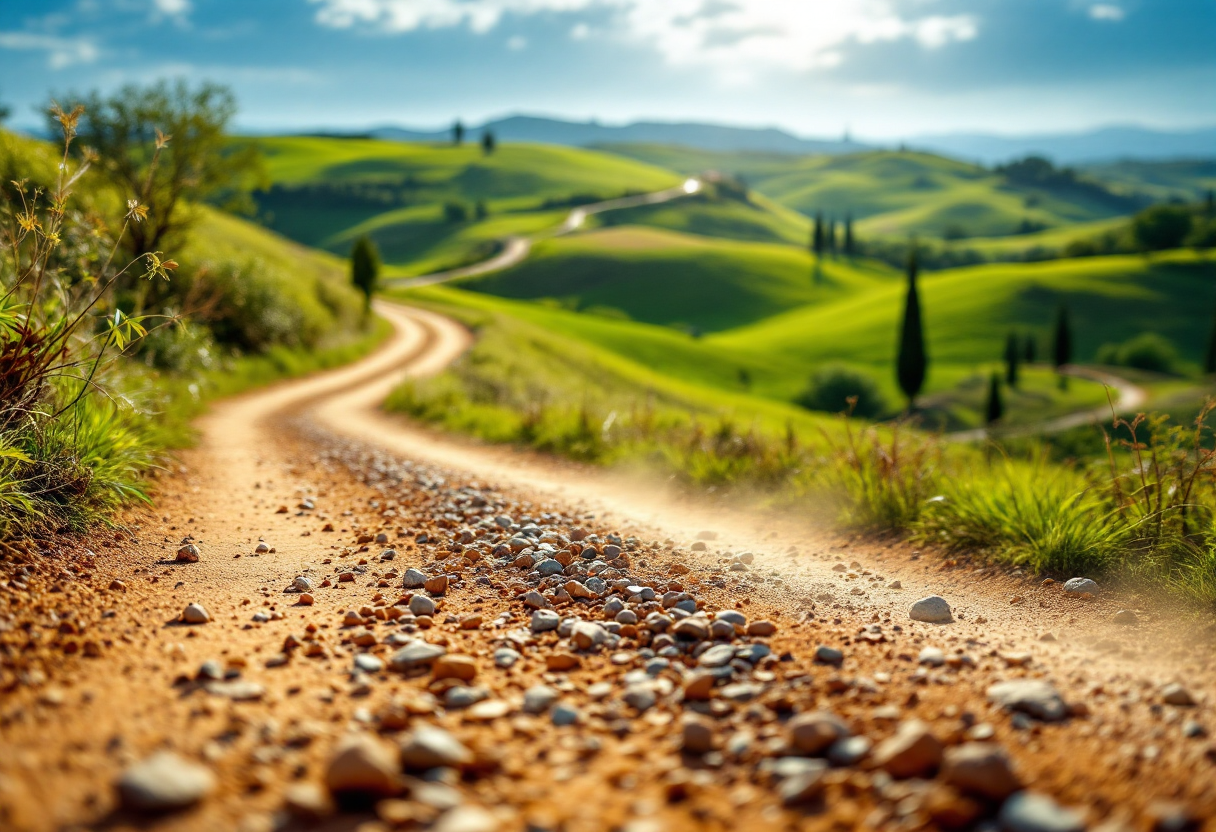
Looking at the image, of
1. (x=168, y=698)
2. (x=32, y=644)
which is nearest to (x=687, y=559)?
(x=168, y=698)

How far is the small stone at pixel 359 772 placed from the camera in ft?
9.20

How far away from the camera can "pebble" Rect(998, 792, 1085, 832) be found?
2.61 metres

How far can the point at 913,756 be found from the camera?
3.02 metres

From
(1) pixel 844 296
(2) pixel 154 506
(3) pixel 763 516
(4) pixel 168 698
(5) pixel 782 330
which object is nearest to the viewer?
(4) pixel 168 698

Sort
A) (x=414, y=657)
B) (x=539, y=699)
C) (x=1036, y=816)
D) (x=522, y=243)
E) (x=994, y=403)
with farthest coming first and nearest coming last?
1. (x=522, y=243)
2. (x=994, y=403)
3. (x=414, y=657)
4. (x=539, y=699)
5. (x=1036, y=816)

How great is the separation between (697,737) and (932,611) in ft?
8.80

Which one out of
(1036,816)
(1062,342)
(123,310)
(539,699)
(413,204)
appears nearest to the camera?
(1036,816)

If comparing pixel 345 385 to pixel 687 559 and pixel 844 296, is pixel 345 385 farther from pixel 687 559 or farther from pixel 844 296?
pixel 844 296

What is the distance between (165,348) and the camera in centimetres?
2164

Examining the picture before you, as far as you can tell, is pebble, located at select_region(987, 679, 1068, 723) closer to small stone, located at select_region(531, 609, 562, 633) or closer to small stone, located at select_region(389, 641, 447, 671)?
small stone, located at select_region(531, 609, 562, 633)

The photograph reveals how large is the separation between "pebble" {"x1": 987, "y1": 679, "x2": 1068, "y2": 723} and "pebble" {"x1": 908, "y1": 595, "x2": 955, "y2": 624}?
135 cm

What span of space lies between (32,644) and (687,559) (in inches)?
184

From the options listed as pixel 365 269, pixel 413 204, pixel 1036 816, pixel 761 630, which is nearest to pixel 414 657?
pixel 761 630

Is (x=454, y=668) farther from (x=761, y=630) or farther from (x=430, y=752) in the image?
(x=761, y=630)
